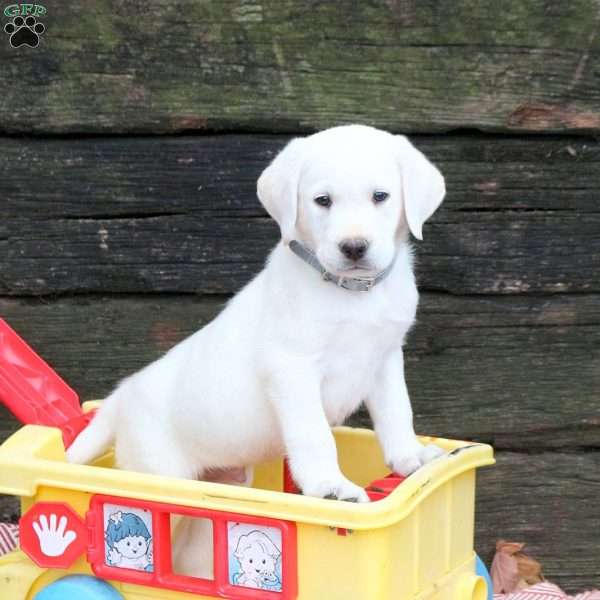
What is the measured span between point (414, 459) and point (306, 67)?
1.08 meters

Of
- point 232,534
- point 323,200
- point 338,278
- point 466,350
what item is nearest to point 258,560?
point 232,534

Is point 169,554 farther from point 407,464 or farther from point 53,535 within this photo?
point 407,464

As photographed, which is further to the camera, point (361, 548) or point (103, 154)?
point (103, 154)

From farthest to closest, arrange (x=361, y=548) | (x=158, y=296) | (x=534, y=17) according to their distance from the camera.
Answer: (x=158, y=296) < (x=534, y=17) < (x=361, y=548)

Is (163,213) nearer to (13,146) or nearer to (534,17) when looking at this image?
(13,146)

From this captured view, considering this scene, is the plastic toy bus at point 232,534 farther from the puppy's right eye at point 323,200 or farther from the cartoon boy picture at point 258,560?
the puppy's right eye at point 323,200

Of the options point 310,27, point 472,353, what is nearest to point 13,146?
point 310,27

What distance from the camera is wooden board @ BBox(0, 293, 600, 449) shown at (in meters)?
3.11

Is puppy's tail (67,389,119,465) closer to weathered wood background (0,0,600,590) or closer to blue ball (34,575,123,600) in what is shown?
blue ball (34,575,123,600)

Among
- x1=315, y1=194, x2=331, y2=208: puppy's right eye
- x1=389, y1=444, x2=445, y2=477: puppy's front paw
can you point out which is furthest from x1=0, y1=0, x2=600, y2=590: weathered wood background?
x1=315, y1=194, x2=331, y2=208: puppy's right eye

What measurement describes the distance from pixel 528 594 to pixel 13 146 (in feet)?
5.61

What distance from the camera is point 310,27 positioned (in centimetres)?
297

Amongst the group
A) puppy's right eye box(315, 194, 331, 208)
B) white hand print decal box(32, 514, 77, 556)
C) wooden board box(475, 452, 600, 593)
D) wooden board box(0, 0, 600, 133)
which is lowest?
wooden board box(475, 452, 600, 593)

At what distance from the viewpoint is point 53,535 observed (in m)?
2.35
